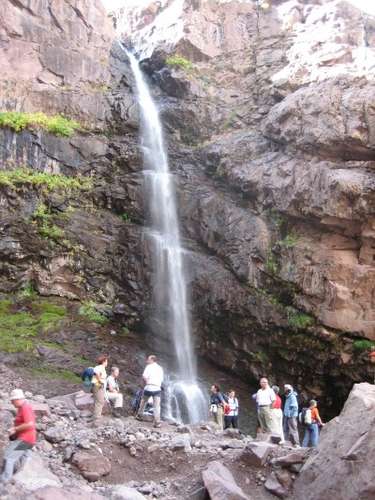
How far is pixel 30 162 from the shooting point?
2180cm

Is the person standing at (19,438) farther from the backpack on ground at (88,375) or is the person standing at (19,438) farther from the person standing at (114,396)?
the backpack on ground at (88,375)

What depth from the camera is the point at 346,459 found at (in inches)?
310

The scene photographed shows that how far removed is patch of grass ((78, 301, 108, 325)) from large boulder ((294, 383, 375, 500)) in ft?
40.1

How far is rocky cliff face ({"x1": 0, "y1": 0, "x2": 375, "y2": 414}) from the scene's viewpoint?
733 inches

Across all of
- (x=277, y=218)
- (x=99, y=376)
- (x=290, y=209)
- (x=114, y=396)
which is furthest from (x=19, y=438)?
(x=277, y=218)

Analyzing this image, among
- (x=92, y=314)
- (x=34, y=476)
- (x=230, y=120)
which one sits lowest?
(x=34, y=476)

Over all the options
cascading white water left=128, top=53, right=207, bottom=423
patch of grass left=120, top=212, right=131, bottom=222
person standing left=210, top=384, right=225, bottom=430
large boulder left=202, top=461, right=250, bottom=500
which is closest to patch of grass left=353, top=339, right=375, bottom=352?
cascading white water left=128, top=53, right=207, bottom=423

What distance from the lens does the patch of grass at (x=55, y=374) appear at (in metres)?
15.7

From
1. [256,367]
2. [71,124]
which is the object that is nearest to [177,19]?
[71,124]

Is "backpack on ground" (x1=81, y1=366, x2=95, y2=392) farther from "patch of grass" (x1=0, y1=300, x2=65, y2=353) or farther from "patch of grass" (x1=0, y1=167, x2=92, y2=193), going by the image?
"patch of grass" (x1=0, y1=167, x2=92, y2=193)

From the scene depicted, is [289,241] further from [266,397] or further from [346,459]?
[346,459]

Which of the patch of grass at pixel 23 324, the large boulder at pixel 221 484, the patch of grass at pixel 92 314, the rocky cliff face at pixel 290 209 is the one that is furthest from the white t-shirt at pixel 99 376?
the rocky cliff face at pixel 290 209

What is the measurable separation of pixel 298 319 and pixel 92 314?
8.17 meters

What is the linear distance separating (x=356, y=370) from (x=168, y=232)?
10.00 meters
